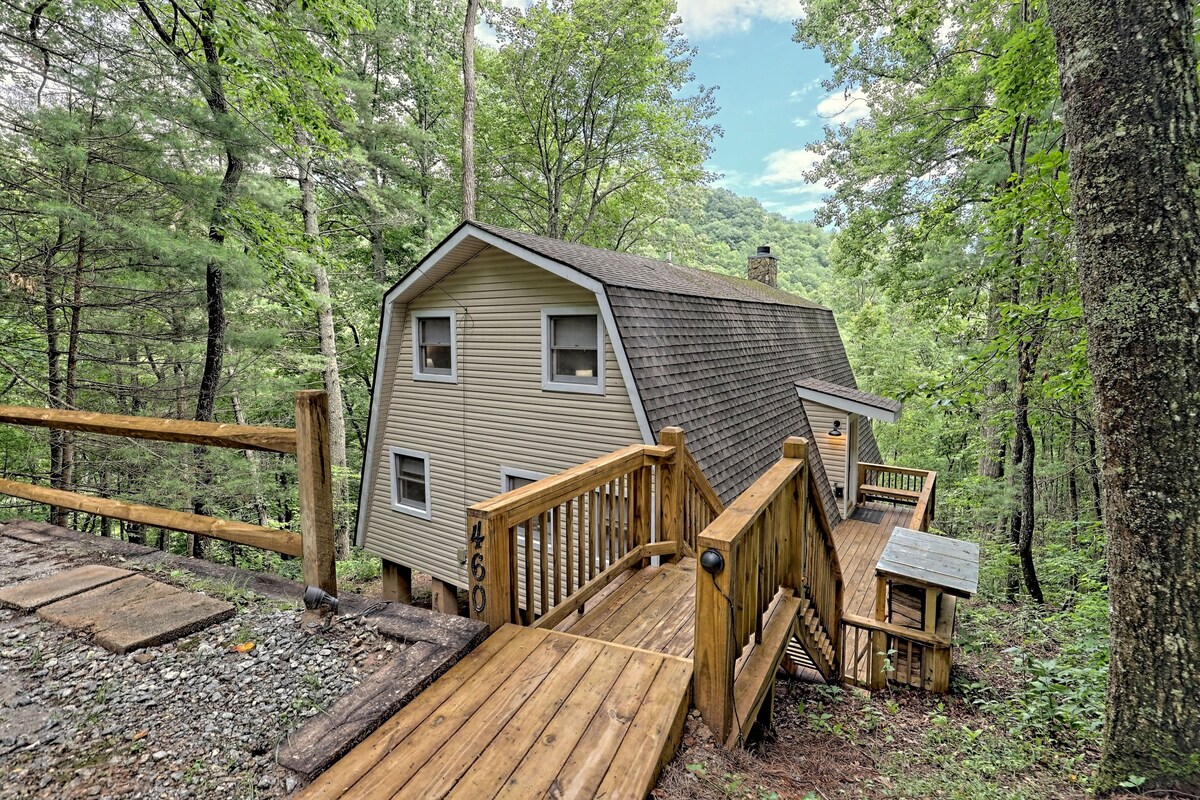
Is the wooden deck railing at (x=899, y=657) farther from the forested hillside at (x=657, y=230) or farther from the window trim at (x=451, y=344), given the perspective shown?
the window trim at (x=451, y=344)

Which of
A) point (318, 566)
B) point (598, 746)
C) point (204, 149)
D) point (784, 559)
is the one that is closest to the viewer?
point (598, 746)

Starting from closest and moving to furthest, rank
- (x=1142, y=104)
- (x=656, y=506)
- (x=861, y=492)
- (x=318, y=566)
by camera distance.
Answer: (x=1142, y=104), (x=318, y=566), (x=656, y=506), (x=861, y=492)

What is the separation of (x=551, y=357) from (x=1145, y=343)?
6.27 meters

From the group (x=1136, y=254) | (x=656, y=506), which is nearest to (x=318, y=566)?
(x=656, y=506)

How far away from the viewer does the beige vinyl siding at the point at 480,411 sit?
23.8 ft

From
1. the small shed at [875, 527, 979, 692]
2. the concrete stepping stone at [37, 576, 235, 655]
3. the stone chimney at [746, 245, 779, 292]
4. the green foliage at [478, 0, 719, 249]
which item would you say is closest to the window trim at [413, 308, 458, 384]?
the concrete stepping stone at [37, 576, 235, 655]

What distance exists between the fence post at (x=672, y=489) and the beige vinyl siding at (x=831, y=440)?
5990 millimetres

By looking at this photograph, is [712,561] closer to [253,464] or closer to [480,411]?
[480,411]

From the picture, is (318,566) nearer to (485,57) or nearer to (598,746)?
(598,746)

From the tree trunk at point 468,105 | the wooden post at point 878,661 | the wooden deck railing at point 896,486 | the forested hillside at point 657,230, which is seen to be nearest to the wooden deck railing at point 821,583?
the wooden post at point 878,661

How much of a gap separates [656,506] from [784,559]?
122 cm

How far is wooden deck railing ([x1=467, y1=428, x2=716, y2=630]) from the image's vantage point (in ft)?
7.80

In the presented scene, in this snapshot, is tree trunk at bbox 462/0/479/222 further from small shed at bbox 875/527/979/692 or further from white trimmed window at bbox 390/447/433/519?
small shed at bbox 875/527/979/692

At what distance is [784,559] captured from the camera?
302 cm
